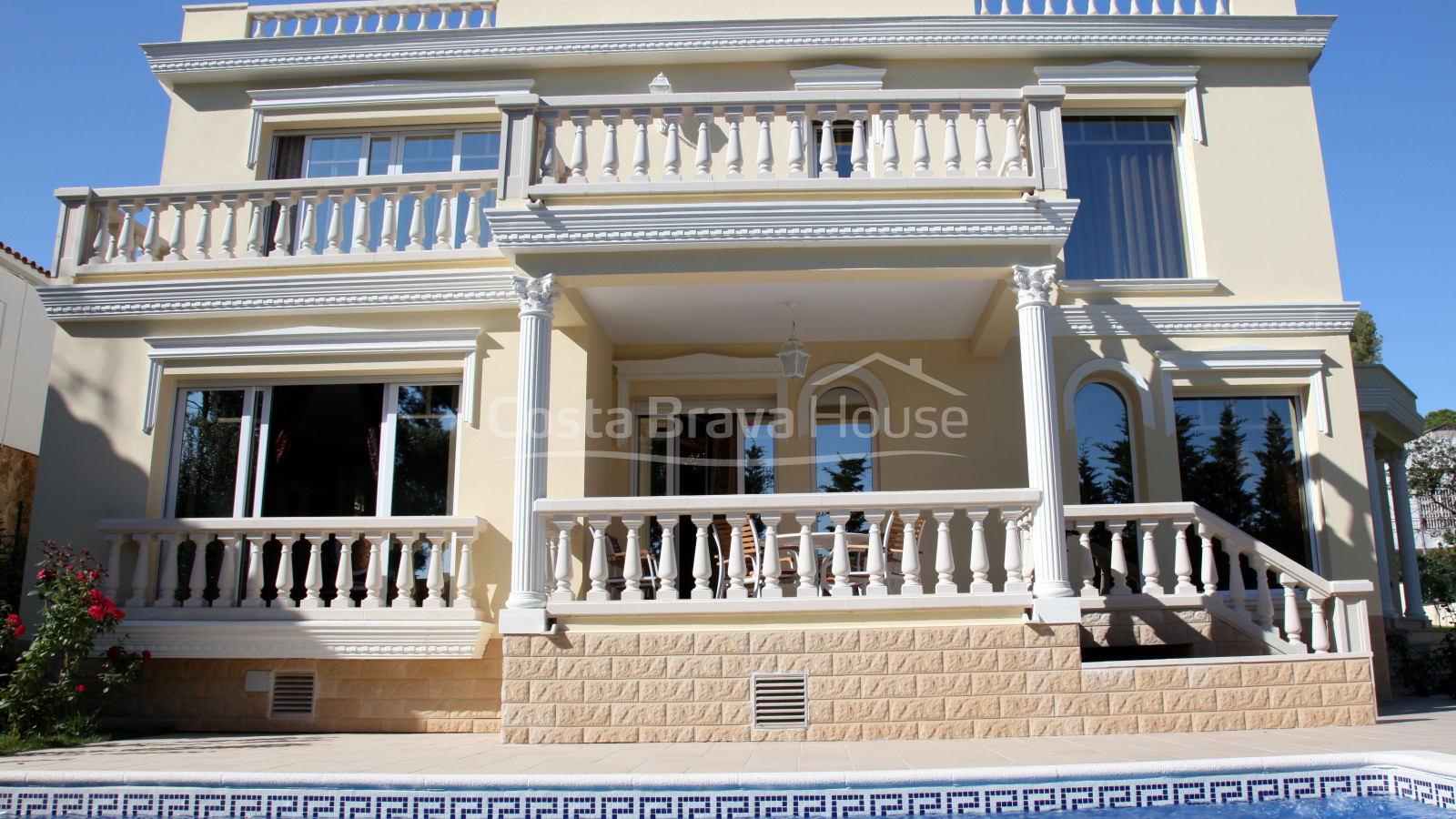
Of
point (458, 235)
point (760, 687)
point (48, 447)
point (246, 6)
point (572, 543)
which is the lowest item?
point (760, 687)

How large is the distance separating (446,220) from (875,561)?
17.4 ft

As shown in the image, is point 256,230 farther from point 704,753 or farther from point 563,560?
point 704,753

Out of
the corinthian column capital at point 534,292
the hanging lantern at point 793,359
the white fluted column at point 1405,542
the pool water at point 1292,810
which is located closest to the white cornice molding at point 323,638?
the corinthian column capital at point 534,292

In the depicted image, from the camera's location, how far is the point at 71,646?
7.48 m

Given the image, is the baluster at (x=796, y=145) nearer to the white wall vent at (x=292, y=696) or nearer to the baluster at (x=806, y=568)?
the baluster at (x=806, y=568)

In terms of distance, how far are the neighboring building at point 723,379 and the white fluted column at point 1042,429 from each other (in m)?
0.04

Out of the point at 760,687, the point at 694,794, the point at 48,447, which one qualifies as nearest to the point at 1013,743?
the point at 760,687

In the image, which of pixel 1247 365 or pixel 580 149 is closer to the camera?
pixel 580 149

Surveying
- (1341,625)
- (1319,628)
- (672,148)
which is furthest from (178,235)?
Result: (1341,625)

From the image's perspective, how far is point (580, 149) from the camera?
311 inches

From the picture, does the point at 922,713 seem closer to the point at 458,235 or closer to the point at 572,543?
the point at 572,543

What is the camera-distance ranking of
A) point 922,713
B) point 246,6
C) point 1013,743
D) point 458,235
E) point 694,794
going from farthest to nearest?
point 246,6
point 458,235
point 922,713
point 1013,743
point 694,794

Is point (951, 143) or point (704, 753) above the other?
point (951, 143)

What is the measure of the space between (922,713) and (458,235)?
22.0 feet
